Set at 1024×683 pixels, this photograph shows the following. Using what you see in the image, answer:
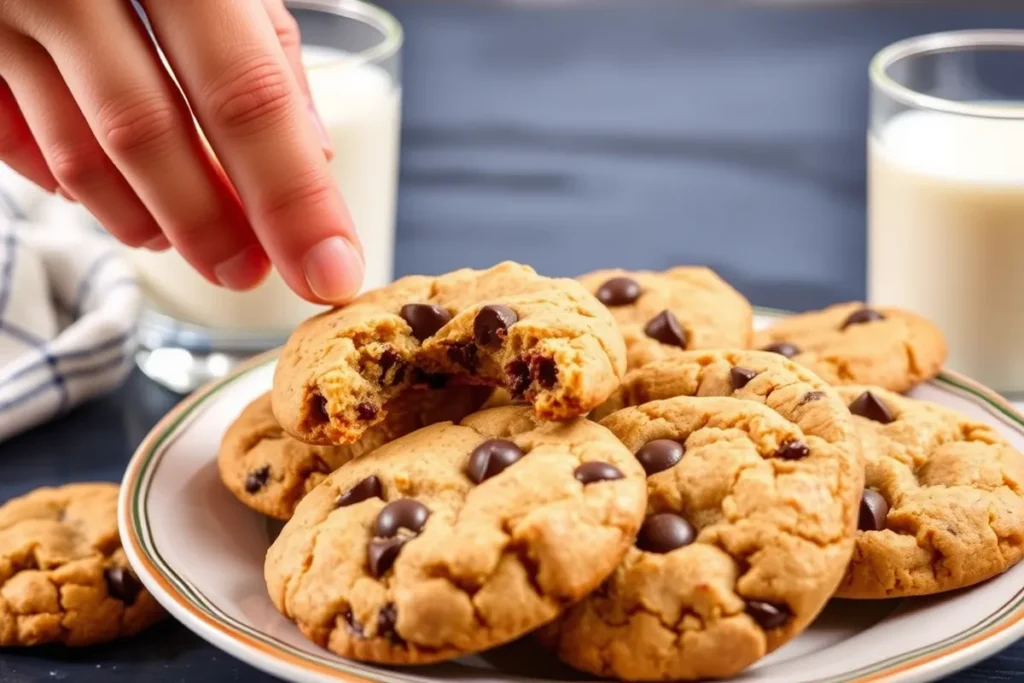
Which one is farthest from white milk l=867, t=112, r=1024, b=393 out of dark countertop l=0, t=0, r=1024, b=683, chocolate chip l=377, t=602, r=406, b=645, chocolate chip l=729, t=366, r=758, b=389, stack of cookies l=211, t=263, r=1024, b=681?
chocolate chip l=377, t=602, r=406, b=645

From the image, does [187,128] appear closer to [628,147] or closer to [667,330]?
[667,330]

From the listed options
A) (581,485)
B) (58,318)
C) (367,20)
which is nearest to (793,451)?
(581,485)

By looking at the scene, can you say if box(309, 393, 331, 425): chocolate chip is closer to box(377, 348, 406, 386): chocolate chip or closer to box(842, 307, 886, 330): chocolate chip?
box(377, 348, 406, 386): chocolate chip

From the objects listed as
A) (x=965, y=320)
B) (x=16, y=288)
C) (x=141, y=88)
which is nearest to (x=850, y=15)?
(x=965, y=320)

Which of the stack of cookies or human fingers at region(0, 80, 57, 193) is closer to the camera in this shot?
the stack of cookies

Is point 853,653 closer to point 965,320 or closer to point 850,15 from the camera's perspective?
point 965,320

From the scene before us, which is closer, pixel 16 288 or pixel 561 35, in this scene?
pixel 16 288
